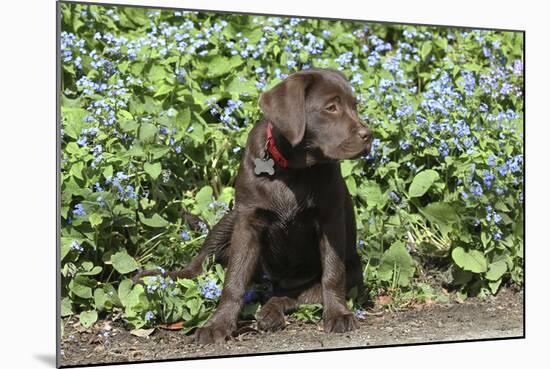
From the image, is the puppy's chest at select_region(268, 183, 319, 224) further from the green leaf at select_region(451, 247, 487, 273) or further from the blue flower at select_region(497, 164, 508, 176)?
the blue flower at select_region(497, 164, 508, 176)

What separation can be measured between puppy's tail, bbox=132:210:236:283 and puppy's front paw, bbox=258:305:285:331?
49cm

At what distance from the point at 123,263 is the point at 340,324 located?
1151 mm

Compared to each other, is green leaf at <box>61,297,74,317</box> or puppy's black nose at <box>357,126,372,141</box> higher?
puppy's black nose at <box>357,126,372,141</box>

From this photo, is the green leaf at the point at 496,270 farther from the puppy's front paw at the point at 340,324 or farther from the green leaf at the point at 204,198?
the green leaf at the point at 204,198

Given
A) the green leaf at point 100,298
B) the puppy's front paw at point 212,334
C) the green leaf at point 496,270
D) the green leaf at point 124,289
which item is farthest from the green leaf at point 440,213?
the green leaf at point 100,298

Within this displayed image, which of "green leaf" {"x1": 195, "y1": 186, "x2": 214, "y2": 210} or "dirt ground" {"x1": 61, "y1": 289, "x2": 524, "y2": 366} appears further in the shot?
"green leaf" {"x1": 195, "y1": 186, "x2": 214, "y2": 210}

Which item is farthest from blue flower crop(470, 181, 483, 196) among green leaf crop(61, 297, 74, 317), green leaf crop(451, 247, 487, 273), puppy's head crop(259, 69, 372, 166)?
green leaf crop(61, 297, 74, 317)

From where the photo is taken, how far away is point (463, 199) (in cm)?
560

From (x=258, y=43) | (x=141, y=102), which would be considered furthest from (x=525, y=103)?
(x=141, y=102)

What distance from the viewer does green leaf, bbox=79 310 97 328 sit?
4.61m

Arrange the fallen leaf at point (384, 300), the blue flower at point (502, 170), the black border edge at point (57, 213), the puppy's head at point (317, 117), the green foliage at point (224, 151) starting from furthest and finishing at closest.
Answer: the blue flower at point (502, 170), the fallen leaf at point (384, 300), the green foliage at point (224, 151), the puppy's head at point (317, 117), the black border edge at point (57, 213)

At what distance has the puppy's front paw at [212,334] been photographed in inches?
171

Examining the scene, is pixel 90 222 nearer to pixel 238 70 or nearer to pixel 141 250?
pixel 141 250

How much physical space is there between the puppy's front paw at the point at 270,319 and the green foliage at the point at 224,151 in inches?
5.1
